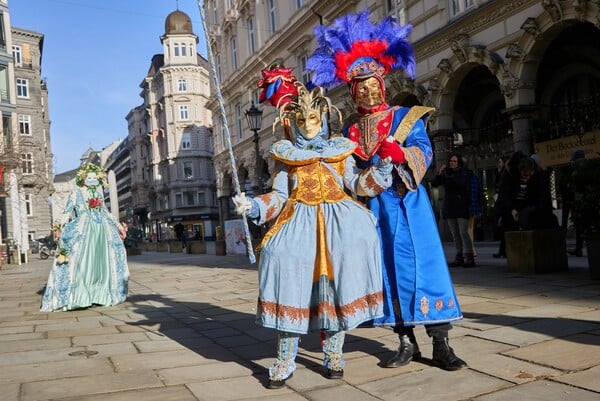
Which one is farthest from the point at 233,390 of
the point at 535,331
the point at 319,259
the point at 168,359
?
the point at 535,331

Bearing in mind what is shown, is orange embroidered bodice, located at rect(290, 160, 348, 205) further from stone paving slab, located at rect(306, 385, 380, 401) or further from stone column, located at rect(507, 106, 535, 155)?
stone column, located at rect(507, 106, 535, 155)

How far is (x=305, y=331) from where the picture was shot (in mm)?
3326

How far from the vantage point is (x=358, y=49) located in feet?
13.1

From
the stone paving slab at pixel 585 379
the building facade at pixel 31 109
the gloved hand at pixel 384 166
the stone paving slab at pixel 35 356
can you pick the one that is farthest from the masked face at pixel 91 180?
the building facade at pixel 31 109

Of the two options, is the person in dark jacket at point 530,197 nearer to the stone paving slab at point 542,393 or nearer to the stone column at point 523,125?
the stone column at point 523,125

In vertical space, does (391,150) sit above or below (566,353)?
above

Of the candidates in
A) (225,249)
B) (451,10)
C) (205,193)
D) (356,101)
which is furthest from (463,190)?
(205,193)

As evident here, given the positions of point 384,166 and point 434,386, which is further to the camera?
point 384,166

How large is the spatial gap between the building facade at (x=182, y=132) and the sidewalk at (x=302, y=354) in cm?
5488

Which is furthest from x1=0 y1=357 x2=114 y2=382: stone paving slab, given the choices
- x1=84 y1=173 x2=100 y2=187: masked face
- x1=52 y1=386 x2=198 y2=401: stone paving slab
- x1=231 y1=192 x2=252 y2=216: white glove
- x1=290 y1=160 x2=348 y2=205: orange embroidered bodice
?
x1=84 y1=173 x2=100 y2=187: masked face

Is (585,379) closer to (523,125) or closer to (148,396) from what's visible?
(148,396)

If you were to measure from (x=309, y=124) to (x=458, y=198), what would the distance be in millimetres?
5469

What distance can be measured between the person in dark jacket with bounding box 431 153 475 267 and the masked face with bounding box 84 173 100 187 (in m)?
5.04

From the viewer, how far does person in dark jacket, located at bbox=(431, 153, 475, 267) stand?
8.64 meters
